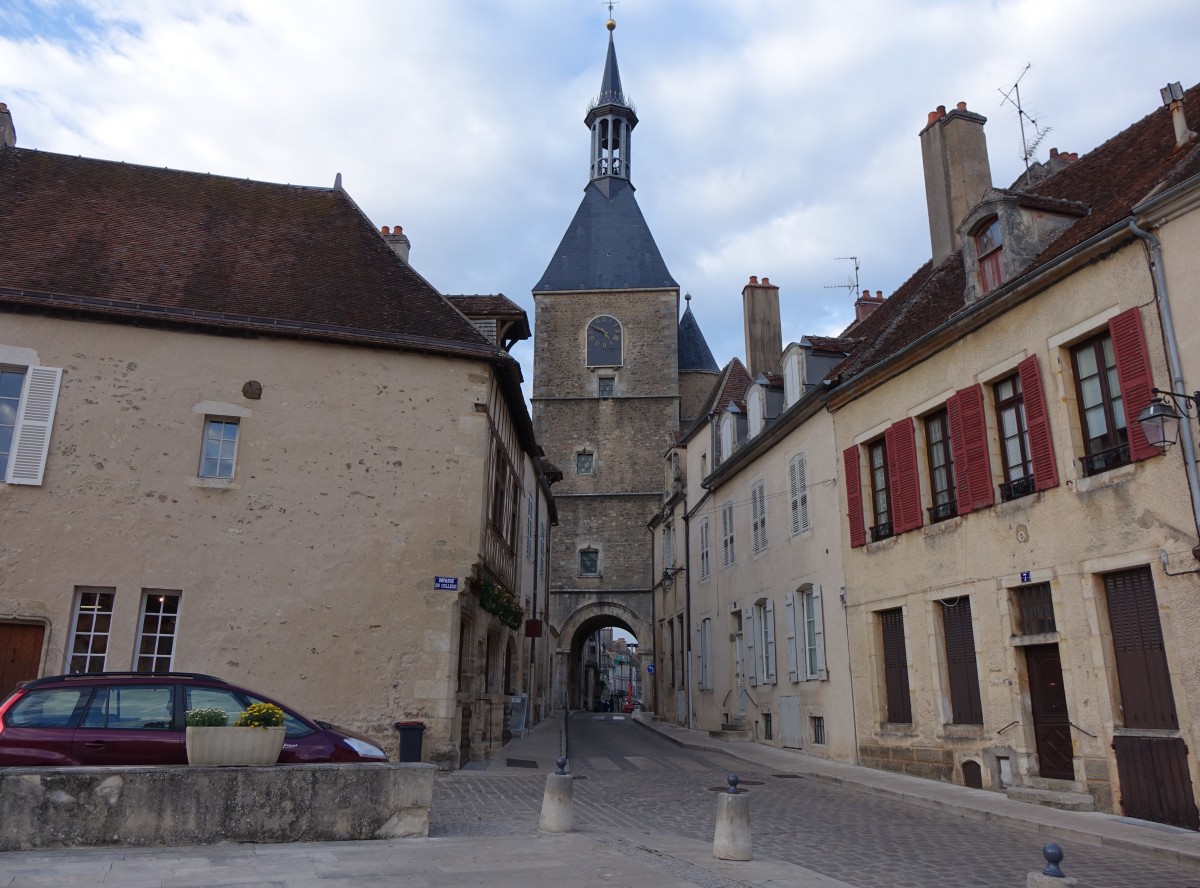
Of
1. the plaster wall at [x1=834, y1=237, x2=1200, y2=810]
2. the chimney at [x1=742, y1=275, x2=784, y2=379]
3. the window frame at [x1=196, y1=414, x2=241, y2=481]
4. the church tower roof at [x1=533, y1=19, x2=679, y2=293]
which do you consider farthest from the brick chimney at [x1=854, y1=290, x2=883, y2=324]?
the church tower roof at [x1=533, y1=19, x2=679, y2=293]

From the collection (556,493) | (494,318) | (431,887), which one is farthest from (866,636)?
(556,493)

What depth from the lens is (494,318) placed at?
14.5 meters

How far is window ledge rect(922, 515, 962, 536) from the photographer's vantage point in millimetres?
11073

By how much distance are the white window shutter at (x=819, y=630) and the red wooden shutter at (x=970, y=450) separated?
4.01 metres

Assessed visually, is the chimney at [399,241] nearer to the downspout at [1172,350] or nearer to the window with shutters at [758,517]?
the window with shutters at [758,517]

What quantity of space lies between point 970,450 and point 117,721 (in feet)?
30.6

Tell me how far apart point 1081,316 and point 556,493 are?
2896 cm

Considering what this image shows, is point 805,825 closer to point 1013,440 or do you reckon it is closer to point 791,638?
point 1013,440

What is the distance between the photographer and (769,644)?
1702 centimetres

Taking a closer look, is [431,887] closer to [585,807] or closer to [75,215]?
[585,807]

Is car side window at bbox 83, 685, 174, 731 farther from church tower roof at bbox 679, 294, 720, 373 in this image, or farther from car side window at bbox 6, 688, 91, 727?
church tower roof at bbox 679, 294, 720, 373

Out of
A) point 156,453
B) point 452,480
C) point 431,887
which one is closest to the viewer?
point 431,887

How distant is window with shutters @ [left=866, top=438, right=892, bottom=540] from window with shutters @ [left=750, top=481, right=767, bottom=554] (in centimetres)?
423

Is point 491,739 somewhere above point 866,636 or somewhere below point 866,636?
below
